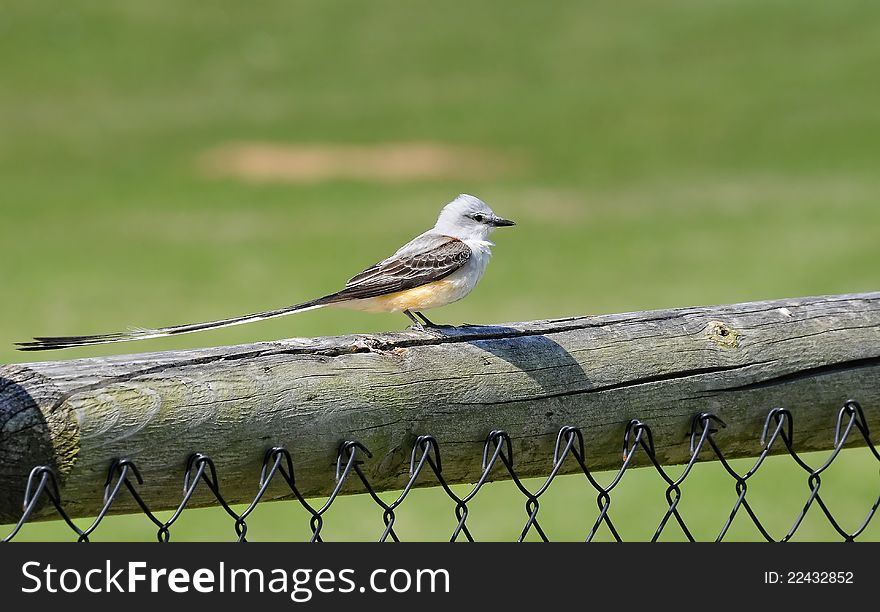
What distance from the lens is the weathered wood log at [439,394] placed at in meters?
2.06

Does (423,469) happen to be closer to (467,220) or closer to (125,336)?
(125,336)

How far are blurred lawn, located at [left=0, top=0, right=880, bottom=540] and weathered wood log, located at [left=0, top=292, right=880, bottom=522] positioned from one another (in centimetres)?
617

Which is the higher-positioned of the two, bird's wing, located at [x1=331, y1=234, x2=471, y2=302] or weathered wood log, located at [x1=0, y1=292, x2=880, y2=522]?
bird's wing, located at [x1=331, y1=234, x2=471, y2=302]

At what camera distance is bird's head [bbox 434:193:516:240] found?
4.07 m

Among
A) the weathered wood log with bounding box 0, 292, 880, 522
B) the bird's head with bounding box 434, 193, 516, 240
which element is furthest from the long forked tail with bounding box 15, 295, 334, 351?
the bird's head with bounding box 434, 193, 516, 240

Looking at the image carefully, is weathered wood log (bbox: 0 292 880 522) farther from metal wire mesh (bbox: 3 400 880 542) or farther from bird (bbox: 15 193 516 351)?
bird (bbox: 15 193 516 351)

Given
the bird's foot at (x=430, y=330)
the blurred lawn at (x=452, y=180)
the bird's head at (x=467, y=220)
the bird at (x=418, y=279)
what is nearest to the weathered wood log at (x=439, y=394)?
the bird's foot at (x=430, y=330)

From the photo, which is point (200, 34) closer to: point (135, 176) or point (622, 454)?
point (135, 176)

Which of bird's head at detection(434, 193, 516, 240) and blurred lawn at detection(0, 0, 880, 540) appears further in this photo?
blurred lawn at detection(0, 0, 880, 540)

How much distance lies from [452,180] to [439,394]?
25218 millimetres

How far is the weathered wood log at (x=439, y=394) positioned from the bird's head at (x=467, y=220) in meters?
1.38

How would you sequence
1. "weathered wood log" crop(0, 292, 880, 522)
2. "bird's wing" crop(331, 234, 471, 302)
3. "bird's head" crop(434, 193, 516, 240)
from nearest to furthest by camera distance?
"weathered wood log" crop(0, 292, 880, 522) → "bird's wing" crop(331, 234, 471, 302) → "bird's head" crop(434, 193, 516, 240)

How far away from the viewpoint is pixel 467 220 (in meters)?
4.09

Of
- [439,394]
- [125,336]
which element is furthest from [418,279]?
[125,336]
